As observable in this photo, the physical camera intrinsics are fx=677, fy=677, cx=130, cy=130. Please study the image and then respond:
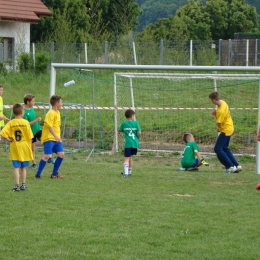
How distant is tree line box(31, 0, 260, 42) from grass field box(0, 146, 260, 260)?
2060cm

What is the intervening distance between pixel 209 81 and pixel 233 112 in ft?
3.75

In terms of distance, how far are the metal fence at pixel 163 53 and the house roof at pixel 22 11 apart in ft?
11.6

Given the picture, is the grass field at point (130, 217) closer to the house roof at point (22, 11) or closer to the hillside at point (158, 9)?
the house roof at point (22, 11)

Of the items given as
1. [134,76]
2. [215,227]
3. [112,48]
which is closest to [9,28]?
[112,48]

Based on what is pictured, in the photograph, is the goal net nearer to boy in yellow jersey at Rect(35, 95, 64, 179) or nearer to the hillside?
boy in yellow jersey at Rect(35, 95, 64, 179)

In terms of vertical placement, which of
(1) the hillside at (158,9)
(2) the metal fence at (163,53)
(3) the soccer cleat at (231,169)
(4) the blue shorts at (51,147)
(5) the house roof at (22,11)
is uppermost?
(1) the hillside at (158,9)

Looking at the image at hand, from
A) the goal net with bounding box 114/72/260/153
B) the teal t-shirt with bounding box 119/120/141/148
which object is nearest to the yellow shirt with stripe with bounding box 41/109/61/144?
the teal t-shirt with bounding box 119/120/141/148

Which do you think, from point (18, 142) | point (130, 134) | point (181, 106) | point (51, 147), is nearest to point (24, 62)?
point (181, 106)

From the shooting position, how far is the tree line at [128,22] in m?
36.7

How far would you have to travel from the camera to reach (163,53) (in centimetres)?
2981

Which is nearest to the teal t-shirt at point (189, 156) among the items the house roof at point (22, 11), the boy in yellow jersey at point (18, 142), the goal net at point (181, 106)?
the goal net at point (181, 106)

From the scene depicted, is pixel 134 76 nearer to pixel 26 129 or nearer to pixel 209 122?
pixel 209 122

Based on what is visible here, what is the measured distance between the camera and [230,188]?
1164 cm

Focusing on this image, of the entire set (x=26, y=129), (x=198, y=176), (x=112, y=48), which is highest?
(x=112, y=48)
